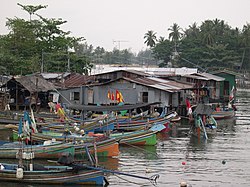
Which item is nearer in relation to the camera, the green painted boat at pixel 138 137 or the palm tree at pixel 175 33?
the green painted boat at pixel 138 137

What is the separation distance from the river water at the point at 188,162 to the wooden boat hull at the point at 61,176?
25.5 inches

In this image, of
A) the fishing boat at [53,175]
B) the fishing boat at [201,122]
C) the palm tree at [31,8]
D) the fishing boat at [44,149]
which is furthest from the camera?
the palm tree at [31,8]

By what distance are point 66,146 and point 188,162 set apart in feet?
20.7

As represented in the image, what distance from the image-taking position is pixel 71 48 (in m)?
59.2

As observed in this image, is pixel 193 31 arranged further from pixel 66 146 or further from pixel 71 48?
pixel 66 146

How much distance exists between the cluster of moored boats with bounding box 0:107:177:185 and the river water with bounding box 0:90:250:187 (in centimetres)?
66

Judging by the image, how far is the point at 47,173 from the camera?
18328 mm

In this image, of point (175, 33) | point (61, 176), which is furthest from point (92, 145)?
point (175, 33)

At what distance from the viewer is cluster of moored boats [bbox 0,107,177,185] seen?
60.4 ft

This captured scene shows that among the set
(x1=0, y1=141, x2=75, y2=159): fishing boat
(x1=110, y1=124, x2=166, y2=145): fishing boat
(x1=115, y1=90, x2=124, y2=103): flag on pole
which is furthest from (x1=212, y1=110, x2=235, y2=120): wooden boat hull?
(x1=0, y1=141, x2=75, y2=159): fishing boat

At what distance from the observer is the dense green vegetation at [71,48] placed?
51.4 meters

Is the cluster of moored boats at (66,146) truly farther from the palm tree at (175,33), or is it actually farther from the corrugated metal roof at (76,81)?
the palm tree at (175,33)

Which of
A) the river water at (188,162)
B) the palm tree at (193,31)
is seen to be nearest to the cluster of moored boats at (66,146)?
the river water at (188,162)

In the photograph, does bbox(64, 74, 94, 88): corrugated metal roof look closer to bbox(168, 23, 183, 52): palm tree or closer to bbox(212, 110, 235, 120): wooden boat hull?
bbox(212, 110, 235, 120): wooden boat hull
